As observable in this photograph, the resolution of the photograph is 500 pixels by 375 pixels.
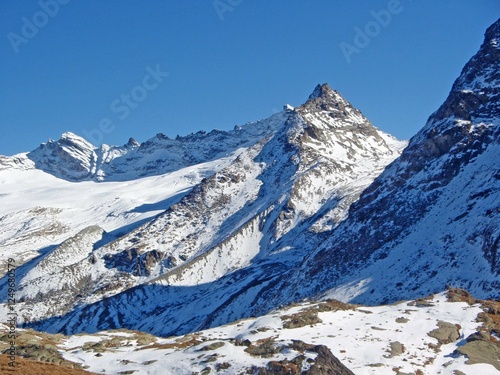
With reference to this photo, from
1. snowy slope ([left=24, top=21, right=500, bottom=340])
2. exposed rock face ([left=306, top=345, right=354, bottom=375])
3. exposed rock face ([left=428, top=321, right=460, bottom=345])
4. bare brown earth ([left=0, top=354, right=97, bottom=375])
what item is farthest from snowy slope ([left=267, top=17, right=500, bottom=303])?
bare brown earth ([left=0, top=354, right=97, bottom=375])

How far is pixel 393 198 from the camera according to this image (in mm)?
176625

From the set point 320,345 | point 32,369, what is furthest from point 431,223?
point 32,369

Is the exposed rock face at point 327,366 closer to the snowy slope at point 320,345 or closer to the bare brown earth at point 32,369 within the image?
the snowy slope at point 320,345

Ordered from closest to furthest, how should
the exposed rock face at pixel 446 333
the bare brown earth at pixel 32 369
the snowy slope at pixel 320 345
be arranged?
the bare brown earth at pixel 32 369 < the snowy slope at pixel 320 345 < the exposed rock face at pixel 446 333

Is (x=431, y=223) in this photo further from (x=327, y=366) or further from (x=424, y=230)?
(x=327, y=366)

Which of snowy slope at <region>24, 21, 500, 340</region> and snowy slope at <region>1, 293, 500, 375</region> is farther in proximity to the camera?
snowy slope at <region>24, 21, 500, 340</region>

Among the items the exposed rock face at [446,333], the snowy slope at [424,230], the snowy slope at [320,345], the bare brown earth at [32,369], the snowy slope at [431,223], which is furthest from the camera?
the snowy slope at [424,230]

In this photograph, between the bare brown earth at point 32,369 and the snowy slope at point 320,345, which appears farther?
the snowy slope at point 320,345

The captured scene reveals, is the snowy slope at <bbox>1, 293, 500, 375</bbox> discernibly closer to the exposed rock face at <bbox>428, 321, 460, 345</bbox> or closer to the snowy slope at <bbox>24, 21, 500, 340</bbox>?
the exposed rock face at <bbox>428, 321, 460, 345</bbox>

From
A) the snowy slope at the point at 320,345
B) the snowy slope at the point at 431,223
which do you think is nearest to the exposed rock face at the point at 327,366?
the snowy slope at the point at 320,345

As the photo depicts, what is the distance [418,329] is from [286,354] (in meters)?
15.8

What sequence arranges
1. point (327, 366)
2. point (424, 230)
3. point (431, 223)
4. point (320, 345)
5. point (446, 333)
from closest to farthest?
point (327, 366) → point (320, 345) → point (446, 333) → point (424, 230) → point (431, 223)

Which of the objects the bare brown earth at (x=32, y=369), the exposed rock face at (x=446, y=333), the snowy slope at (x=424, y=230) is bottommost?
the exposed rock face at (x=446, y=333)

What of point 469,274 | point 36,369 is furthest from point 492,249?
point 36,369
